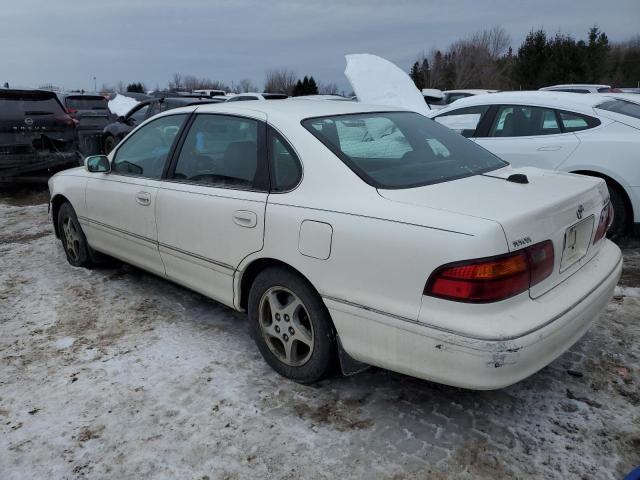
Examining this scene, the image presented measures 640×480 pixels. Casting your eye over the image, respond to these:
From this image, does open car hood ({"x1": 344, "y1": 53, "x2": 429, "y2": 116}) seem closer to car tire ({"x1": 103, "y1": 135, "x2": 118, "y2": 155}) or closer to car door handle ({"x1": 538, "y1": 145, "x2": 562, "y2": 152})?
car door handle ({"x1": 538, "y1": 145, "x2": 562, "y2": 152})

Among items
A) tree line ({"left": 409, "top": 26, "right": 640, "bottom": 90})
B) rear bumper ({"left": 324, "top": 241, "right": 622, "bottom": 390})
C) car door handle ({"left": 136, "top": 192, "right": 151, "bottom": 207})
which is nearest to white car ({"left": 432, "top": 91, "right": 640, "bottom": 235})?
rear bumper ({"left": 324, "top": 241, "right": 622, "bottom": 390})

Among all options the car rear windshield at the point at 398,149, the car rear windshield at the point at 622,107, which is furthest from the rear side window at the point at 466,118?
the car rear windshield at the point at 398,149

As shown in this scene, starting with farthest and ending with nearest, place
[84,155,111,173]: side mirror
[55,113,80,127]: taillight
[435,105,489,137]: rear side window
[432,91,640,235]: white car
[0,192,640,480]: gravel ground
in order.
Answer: [55,113,80,127]: taillight → [435,105,489,137]: rear side window → [432,91,640,235]: white car → [84,155,111,173]: side mirror → [0,192,640,480]: gravel ground

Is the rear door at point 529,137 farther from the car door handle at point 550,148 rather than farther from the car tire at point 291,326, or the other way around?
the car tire at point 291,326

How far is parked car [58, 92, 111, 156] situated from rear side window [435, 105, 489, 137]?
263 inches

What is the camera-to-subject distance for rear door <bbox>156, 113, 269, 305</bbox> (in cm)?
310

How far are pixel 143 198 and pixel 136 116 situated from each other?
864 centimetres

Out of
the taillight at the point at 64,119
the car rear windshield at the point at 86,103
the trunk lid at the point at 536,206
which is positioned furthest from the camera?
the car rear windshield at the point at 86,103

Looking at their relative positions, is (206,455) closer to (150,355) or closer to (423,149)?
(150,355)

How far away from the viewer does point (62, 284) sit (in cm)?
474

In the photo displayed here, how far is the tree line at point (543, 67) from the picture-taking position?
3325cm

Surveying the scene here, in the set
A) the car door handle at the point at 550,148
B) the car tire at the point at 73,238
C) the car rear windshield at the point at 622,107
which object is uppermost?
the car rear windshield at the point at 622,107

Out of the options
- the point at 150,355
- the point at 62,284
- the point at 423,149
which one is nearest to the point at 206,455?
the point at 150,355

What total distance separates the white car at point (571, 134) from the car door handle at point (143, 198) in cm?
384
